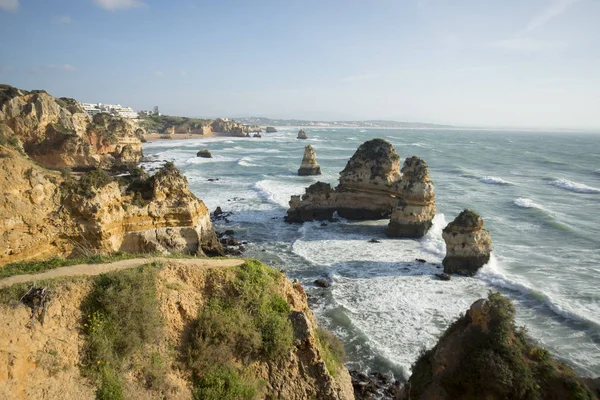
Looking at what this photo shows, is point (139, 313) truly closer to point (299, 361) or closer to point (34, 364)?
point (34, 364)

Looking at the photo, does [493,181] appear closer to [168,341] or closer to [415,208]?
[415,208]

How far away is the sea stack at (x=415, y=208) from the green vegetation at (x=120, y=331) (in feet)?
73.1

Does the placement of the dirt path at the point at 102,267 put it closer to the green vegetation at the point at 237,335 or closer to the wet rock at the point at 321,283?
the green vegetation at the point at 237,335

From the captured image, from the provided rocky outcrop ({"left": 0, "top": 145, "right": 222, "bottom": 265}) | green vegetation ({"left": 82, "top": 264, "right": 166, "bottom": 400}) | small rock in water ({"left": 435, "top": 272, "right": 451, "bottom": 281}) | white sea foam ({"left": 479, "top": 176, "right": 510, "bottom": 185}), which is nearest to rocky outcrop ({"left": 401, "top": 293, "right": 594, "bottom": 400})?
green vegetation ({"left": 82, "top": 264, "right": 166, "bottom": 400})

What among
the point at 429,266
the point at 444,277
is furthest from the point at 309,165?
the point at 444,277

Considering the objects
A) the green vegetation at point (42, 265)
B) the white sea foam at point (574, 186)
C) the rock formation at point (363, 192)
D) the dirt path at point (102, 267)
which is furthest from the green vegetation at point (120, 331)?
the white sea foam at point (574, 186)

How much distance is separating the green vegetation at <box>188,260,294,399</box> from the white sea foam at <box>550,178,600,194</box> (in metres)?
50.9

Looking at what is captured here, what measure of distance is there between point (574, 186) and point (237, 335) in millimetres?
54212

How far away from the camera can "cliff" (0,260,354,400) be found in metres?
7.50

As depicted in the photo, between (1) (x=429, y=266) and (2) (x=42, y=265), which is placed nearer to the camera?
(2) (x=42, y=265)

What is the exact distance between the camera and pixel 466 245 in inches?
890

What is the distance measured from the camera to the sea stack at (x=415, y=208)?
1104 inches

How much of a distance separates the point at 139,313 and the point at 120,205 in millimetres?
11360

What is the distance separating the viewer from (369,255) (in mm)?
25328
